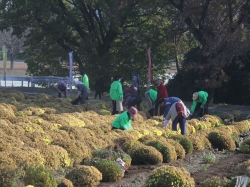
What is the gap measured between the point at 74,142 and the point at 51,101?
12.0m

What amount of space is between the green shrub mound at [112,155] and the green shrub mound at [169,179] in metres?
2.01

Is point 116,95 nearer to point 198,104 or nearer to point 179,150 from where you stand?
point 198,104

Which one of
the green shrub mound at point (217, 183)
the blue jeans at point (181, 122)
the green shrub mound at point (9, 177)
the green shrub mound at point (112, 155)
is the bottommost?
the green shrub mound at point (217, 183)

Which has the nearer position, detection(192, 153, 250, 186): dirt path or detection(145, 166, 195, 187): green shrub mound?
detection(145, 166, 195, 187): green shrub mound

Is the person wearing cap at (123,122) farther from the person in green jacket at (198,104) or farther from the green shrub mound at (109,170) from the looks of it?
the person in green jacket at (198,104)

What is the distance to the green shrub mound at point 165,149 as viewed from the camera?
1298 cm

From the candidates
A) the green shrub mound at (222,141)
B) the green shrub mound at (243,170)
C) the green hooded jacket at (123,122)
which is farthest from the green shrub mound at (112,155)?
the green shrub mound at (222,141)

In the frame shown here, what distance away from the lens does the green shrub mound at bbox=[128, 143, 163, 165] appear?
1250cm

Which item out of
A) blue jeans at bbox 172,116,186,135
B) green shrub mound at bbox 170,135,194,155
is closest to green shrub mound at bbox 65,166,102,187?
green shrub mound at bbox 170,135,194,155

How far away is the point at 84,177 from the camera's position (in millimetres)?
9805

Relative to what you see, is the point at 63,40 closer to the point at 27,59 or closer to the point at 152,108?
the point at 27,59

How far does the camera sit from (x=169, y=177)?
9586 millimetres

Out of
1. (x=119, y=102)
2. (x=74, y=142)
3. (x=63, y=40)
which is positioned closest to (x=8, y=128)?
(x=74, y=142)

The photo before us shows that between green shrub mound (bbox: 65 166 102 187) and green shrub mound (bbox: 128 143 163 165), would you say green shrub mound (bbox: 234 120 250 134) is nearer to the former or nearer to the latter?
green shrub mound (bbox: 128 143 163 165)
